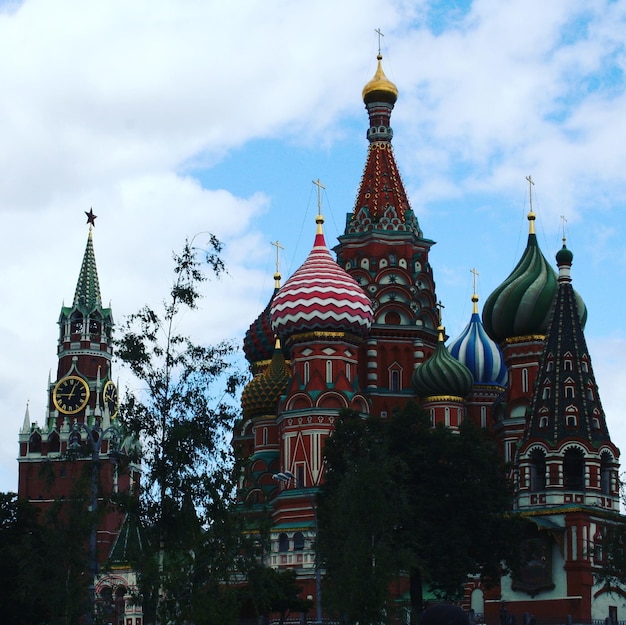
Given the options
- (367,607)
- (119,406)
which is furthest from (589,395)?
(119,406)

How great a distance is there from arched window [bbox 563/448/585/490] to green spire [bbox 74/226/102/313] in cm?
5358

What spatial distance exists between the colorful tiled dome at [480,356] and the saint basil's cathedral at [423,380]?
2.6 inches

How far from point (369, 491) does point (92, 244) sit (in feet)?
222

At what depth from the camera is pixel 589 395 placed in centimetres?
4769

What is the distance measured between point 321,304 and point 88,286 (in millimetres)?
43090

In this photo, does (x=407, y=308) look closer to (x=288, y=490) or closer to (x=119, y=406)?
(x=288, y=490)

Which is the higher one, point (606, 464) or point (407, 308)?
point (407, 308)

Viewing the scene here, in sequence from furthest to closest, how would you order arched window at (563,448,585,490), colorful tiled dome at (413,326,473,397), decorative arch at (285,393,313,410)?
colorful tiled dome at (413,326,473,397) → decorative arch at (285,393,313,410) → arched window at (563,448,585,490)

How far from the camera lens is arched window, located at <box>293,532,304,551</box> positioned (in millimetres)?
53531

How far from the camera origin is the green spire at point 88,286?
312 feet

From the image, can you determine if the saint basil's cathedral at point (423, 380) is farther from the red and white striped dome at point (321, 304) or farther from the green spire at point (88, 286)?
the green spire at point (88, 286)

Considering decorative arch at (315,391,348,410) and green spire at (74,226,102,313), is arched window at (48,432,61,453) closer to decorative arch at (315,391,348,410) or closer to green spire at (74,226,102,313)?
green spire at (74,226,102,313)

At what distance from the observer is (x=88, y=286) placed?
9631 cm

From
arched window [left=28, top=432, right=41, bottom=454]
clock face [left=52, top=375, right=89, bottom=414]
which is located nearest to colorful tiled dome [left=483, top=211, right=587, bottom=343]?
clock face [left=52, top=375, right=89, bottom=414]
